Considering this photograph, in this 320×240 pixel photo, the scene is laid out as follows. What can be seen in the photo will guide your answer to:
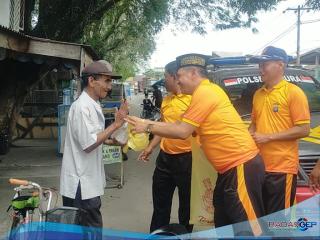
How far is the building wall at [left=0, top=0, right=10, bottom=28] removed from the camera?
11008mm

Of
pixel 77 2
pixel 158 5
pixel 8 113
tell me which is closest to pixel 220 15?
pixel 158 5

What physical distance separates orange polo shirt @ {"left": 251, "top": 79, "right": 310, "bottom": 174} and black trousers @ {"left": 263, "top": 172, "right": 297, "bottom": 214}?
0.16 ft

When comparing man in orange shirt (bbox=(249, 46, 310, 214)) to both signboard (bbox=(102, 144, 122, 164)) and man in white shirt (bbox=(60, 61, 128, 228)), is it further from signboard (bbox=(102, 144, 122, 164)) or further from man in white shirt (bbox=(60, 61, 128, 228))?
signboard (bbox=(102, 144, 122, 164))

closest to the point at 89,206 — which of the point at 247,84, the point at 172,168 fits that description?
the point at 172,168

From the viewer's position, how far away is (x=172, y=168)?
4.71 meters

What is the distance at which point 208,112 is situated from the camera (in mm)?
3209

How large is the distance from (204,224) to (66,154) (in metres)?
1.43

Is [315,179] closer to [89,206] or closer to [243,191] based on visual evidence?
[243,191]

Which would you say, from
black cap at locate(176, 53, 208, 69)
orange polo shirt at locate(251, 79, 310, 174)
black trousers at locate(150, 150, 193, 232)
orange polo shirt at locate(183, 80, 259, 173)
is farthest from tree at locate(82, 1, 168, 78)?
orange polo shirt at locate(183, 80, 259, 173)

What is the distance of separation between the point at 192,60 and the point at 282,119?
936 millimetres

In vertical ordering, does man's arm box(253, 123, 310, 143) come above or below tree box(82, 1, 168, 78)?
below

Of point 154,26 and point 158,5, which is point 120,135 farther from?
point 154,26

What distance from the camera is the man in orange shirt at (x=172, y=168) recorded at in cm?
464
